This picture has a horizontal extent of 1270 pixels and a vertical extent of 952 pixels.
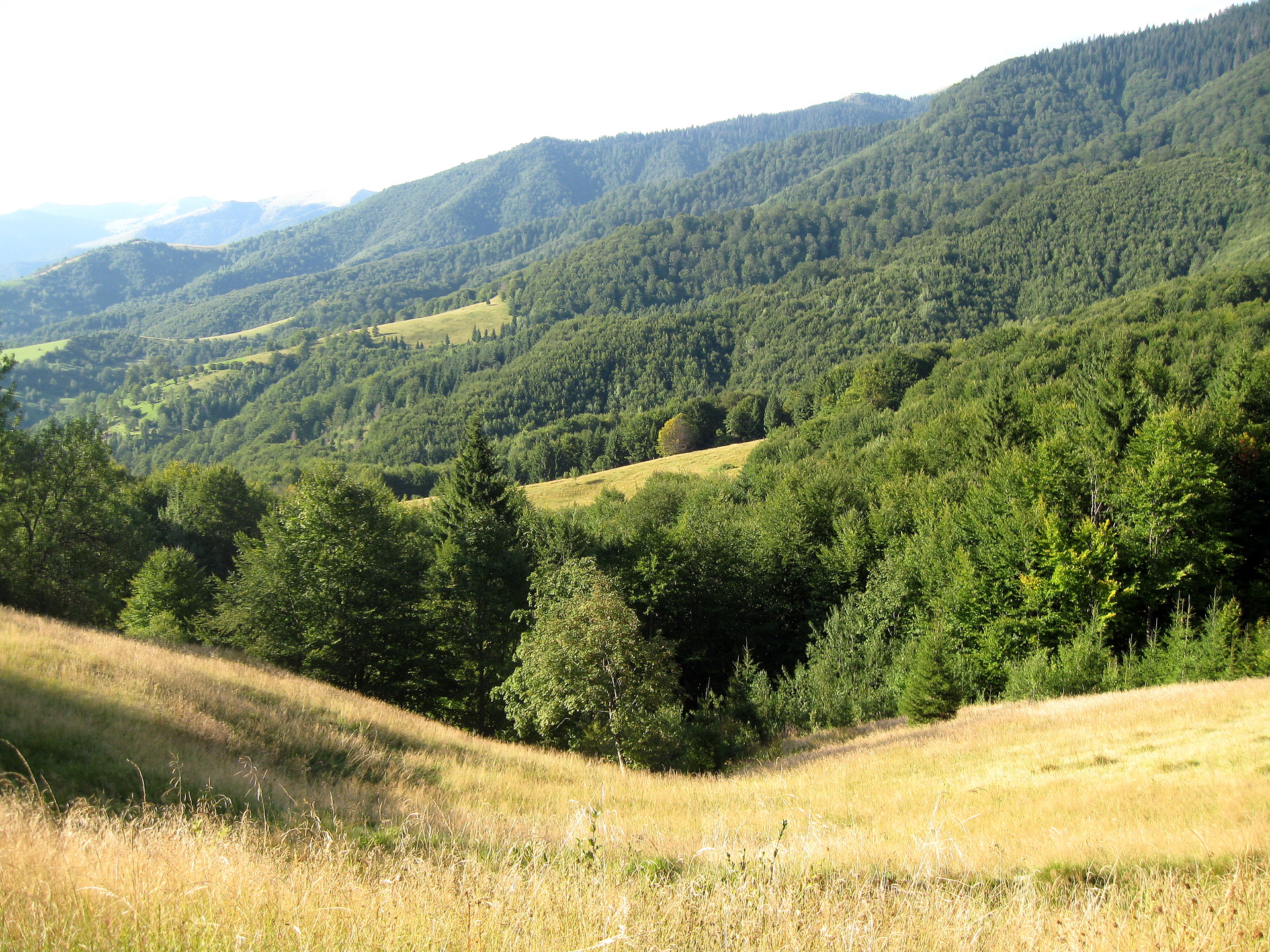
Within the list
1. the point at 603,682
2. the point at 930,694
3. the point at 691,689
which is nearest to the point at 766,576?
the point at 691,689

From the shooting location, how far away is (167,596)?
37.6 m

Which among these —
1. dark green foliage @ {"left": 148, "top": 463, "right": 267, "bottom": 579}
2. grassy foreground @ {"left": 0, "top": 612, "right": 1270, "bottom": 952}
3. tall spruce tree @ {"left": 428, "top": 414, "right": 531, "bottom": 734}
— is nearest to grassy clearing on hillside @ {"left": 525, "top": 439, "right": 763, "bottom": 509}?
dark green foliage @ {"left": 148, "top": 463, "right": 267, "bottom": 579}

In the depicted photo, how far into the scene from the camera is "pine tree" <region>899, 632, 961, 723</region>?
25062 millimetres

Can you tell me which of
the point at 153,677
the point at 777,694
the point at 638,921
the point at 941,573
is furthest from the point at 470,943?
the point at 941,573

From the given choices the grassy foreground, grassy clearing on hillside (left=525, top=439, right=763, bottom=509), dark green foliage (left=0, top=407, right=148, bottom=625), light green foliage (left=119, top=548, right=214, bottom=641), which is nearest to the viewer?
the grassy foreground

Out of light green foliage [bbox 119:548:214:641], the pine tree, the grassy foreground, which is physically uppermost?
the grassy foreground

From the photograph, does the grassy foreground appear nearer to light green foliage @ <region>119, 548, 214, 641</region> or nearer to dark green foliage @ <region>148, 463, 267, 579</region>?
light green foliage @ <region>119, 548, 214, 641</region>

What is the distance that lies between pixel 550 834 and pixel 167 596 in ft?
127

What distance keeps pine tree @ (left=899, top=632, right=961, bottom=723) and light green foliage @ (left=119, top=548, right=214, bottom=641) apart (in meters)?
33.0

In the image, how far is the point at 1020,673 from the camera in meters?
26.6

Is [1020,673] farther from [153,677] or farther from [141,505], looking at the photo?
[141,505]

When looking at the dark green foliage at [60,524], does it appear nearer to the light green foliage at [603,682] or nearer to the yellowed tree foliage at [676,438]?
the light green foliage at [603,682]

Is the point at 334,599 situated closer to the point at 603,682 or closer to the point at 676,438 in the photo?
the point at 603,682

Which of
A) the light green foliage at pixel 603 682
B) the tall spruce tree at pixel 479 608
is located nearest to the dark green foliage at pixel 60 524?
the tall spruce tree at pixel 479 608
